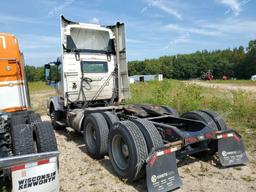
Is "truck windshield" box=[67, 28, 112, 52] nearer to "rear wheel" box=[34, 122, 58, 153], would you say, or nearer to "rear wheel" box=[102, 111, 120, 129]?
"rear wheel" box=[102, 111, 120, 129]

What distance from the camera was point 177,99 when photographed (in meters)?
11.6

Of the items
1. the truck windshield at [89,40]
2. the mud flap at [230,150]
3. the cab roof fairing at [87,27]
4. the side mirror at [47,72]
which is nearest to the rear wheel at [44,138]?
the mud flap at [230,150]

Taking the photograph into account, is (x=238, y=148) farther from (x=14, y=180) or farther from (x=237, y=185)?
(x=14, y=180)

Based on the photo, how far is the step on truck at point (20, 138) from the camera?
326 centimetres

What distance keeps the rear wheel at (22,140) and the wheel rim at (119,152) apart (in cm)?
166

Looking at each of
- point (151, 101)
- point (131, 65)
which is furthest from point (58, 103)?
point (131, 65)

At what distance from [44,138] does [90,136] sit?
2.43m

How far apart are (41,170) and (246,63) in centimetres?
9127

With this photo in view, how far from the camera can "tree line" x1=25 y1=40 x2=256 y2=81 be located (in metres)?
92.6

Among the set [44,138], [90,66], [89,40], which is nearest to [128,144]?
[44,138]

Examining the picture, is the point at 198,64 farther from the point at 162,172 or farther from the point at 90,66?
the point at 162,172

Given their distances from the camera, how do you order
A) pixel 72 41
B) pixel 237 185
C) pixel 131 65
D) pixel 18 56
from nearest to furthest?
pixel 237 185
pixel 18 56
pixel 72 41
pixel 131 65

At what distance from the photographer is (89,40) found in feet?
27.8

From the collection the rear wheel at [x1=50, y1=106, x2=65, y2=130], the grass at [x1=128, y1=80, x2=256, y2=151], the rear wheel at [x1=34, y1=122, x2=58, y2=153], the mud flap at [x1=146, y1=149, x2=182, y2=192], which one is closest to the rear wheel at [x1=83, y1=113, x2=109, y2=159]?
the rear wheel at [x1=34, y1=122, x2=58, y2=153]
